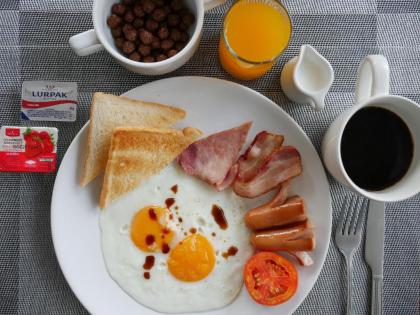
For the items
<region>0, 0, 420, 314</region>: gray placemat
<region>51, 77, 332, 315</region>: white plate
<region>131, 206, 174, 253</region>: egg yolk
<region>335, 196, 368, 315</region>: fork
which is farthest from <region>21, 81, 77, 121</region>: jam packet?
<region>335, 196, 368, 315</region>: fork

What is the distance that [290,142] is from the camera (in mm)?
1448

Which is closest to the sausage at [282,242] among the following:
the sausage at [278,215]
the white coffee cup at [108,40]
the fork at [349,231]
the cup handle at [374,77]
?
the sausage at [278,215]

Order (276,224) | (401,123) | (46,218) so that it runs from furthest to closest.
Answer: (46,218)
(276,224)
(401,123)

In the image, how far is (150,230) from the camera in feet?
4.67

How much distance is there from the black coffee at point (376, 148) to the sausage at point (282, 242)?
9.1 inches

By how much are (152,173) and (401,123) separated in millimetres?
774

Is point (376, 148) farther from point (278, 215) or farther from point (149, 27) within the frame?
point (149, 27)

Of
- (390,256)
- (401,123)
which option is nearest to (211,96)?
(401,123)

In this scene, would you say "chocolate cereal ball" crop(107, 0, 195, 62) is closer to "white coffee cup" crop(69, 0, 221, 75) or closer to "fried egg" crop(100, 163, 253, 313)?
"white coffee cup" crop(69, 0, 221, 75)

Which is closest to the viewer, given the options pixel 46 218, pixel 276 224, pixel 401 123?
pixel 401 123

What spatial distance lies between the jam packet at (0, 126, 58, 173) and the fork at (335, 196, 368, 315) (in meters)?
0.99

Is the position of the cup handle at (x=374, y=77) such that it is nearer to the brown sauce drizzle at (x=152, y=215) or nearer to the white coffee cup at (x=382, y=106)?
the white coffee cup at (x=382, y=106)

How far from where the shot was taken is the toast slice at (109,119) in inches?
54.7

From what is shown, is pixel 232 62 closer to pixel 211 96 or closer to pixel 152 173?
pixel 211 96
